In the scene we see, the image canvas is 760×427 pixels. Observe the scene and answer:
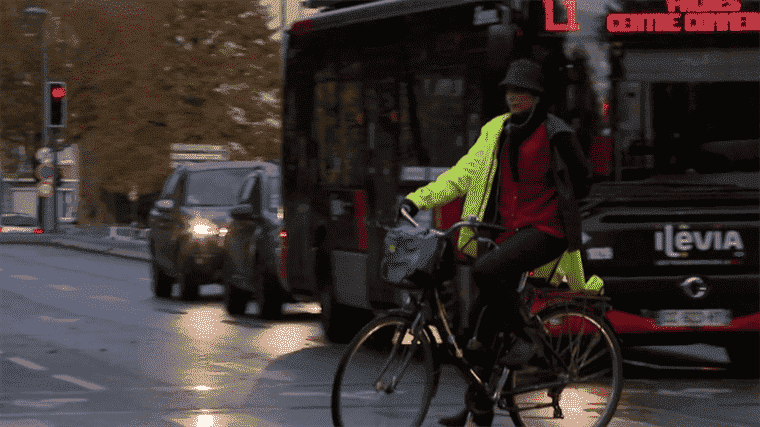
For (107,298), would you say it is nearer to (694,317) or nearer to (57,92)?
(694,317)

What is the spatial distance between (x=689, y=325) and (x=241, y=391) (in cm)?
294

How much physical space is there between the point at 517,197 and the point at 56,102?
Result: 104 ft

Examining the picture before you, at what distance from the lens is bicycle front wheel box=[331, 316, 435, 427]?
682 cm

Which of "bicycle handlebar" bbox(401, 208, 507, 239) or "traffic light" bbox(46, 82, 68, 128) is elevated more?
"traffic light" bbox(46, 82, 68, 128)

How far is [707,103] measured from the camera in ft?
33.6

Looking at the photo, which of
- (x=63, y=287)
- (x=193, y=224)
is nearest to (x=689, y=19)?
(x=193, y=224)

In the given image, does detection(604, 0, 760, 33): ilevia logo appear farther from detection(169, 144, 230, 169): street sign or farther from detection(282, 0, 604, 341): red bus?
detection(169, 144, 230, 169): street sign

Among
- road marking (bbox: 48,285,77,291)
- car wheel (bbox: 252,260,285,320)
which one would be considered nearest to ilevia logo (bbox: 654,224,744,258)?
car wheel (bbox: 252,260,285,320)

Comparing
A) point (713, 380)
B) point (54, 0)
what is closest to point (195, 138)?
point (54, 0)

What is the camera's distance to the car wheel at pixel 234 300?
16891 mm

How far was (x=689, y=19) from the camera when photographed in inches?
406

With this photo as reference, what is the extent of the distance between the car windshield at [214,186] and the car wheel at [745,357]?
8.97 metres

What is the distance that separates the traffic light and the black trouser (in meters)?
31.5

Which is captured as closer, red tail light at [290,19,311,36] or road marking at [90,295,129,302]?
red tail light at [290,19,311,36]
